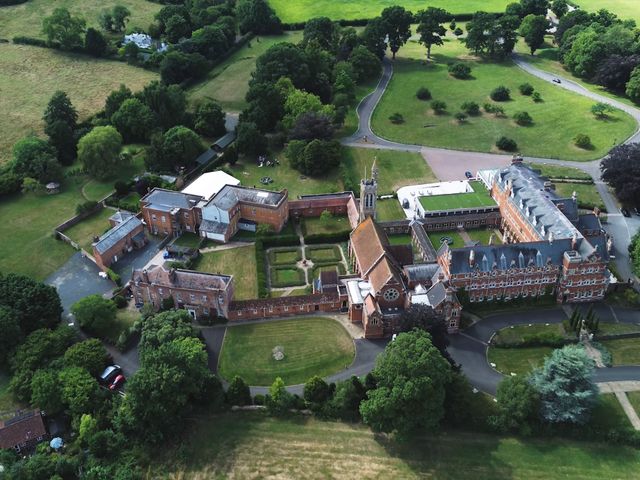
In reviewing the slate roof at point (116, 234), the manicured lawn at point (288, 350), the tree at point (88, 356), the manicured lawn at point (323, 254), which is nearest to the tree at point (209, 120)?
the slate roof at point (116, 234)

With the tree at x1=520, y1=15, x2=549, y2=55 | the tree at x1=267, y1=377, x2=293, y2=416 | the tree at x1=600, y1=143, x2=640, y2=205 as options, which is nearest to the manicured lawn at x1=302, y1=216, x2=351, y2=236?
the tree at x1=267, y1=377, x2=293, y2=416

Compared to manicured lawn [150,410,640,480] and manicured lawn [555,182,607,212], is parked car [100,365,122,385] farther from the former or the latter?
manicured lawn [555,182,607,212]

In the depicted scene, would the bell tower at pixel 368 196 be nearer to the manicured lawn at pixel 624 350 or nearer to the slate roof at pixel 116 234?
the slate roof at pixel 116 234

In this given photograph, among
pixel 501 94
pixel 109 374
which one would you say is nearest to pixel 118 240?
pixel 109 374

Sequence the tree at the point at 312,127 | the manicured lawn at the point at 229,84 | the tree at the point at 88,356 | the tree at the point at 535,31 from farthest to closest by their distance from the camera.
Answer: the tree at the point at 535,31 < the manicured lawn at the point at 229,84 < the tree at the point at 312,127 < the tree at the point at 88,356

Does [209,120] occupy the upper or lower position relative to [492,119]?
lower

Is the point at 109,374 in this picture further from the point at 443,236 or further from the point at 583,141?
the point at 583,141

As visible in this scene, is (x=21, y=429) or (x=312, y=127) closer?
(x=21, y=429)
